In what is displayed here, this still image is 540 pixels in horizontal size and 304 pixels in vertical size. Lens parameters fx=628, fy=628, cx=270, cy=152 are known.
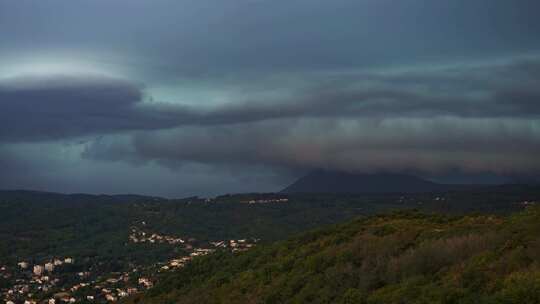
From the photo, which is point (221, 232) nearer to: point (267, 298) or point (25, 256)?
point (25, 256)

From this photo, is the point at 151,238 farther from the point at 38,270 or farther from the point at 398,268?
the point at 398,268

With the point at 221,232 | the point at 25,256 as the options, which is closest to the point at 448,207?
the point at 221,232

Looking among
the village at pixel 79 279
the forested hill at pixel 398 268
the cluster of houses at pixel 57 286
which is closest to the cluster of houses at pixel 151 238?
the village at pixel 79 279

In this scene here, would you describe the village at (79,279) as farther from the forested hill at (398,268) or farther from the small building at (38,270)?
the forested hill at (398,268)

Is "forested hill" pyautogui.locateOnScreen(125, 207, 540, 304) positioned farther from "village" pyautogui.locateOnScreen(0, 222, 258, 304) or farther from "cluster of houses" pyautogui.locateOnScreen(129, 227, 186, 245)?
"cluster of houses" pyautogui.locateOnScreen(129, 227, 186, 245)

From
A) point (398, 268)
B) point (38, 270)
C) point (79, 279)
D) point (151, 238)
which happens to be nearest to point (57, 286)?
point (79, 279)
